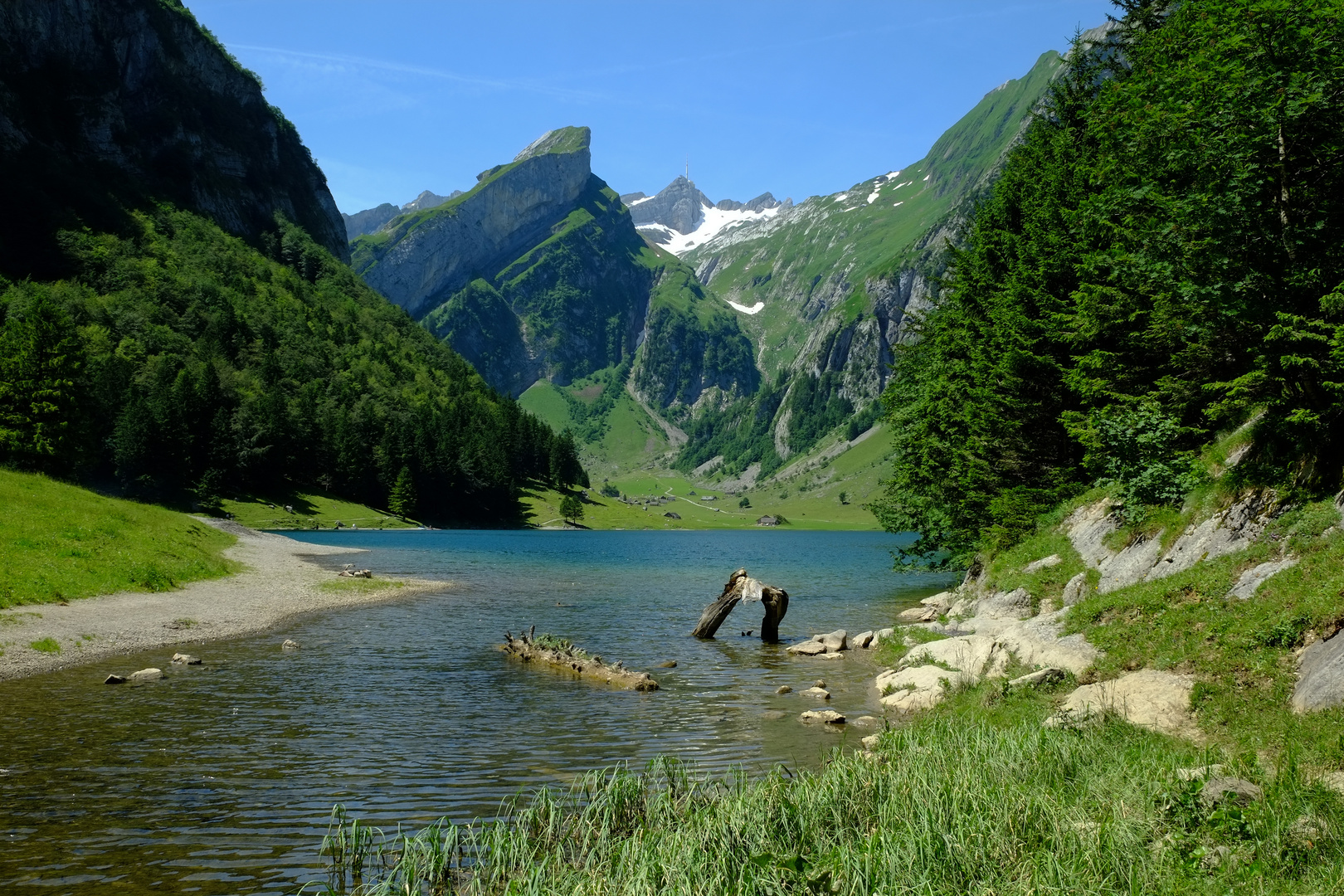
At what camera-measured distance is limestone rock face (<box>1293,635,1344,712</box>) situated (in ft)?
40.2

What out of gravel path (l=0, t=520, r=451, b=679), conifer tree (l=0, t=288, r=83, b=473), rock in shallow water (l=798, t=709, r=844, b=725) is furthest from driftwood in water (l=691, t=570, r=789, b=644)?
conifer tree (l=0, t=288, r=83, b=473)

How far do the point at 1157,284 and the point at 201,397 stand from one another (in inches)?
5607

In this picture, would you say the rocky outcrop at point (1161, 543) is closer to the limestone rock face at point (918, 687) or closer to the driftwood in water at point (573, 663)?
the limestone rock face at point (918, 687)

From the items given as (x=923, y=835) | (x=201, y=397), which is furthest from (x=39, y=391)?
(x=923, y=835)

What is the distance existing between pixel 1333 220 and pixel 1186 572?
30.9 feet

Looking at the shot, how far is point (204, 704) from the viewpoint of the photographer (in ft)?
71.0

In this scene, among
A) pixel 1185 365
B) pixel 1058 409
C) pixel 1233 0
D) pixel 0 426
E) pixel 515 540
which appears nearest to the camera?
pixel 1233 0

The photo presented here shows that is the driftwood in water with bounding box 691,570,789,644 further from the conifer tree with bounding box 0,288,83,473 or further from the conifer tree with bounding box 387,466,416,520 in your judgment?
the conifer tree with bounding box 387,466,416,520

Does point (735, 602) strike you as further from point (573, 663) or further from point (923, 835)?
point (923, 835)

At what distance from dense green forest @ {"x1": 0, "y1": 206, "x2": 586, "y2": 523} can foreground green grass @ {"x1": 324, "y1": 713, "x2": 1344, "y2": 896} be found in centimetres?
8142

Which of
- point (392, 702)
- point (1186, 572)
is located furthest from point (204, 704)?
point (1186, 572)

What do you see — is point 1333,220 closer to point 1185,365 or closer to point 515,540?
point 1185,365

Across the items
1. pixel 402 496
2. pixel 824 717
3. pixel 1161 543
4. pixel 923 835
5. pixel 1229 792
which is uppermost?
pixel 402 496

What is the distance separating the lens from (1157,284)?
80.6 ft
